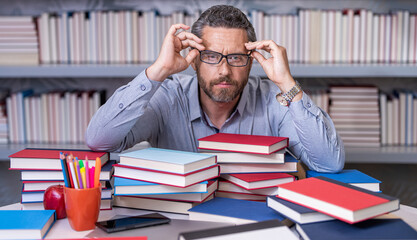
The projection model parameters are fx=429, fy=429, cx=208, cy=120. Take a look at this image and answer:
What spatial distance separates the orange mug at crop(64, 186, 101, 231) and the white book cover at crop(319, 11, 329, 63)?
A: 1.43 meters

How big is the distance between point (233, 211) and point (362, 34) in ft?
4.53

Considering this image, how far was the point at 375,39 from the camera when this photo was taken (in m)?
1.99

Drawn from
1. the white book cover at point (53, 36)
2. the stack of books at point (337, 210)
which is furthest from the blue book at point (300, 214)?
the white book cover at point (53, 36)

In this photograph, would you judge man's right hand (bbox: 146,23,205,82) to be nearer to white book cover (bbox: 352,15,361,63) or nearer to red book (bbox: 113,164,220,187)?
red book (bbox: 113,164,220,187)

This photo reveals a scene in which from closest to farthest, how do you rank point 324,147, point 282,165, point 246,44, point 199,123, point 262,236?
1. point 262,236
2. point 282,165
3. point 324,147
4. point 246,44
5. point 199,123

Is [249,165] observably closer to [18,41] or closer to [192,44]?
[192,44]

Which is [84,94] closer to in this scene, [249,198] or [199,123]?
[199,123]

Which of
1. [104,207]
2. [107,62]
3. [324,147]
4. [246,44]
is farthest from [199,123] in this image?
[107,62]

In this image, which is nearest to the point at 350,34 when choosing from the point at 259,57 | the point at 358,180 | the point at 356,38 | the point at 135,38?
the point at 356,38

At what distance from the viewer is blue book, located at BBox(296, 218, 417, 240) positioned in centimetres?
78

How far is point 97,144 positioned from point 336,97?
1.24 metres

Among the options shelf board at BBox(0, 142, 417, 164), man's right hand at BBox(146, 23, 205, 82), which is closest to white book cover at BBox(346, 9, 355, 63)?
shelf board at BBox(0, 142, 417, 164)

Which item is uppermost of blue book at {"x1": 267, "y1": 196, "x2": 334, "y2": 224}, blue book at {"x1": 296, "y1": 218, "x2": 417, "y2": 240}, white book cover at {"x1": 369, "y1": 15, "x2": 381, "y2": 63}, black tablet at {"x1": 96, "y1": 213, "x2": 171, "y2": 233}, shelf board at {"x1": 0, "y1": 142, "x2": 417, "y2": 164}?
white book cover at {"x1": 369, "y1": 15, "x2": 381, "y2": 63}

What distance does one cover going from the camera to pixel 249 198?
3.46 ft
